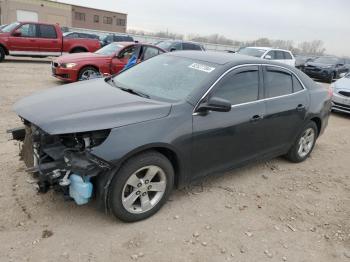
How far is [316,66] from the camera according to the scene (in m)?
19.7

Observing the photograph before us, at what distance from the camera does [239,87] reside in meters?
4.17

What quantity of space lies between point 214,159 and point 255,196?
2.78 feet

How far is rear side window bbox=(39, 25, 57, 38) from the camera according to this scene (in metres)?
15.5

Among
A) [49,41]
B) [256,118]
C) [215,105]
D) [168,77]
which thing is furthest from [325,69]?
[215,105]

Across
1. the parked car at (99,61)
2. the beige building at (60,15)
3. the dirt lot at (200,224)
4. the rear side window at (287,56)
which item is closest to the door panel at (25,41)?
the parked car at (99,61)

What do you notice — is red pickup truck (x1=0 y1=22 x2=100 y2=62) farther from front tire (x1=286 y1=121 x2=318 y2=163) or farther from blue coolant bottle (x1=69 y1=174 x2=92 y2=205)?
blue coolant bottle (x1=69 y1=174 x2=92 y2=205)

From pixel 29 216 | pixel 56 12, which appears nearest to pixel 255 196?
pixel 29 216

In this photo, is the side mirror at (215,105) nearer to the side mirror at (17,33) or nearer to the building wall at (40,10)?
the side mirror at (17,33)

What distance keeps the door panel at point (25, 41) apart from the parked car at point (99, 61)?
17.2ft

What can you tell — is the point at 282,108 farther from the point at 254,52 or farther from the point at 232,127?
the point at 254,52

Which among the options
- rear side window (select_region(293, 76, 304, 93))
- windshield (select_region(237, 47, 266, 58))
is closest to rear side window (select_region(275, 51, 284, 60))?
windshield (select_region(237, 47, 266, 58))

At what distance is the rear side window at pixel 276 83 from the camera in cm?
456

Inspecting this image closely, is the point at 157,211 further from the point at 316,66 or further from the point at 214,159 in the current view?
the point at 316,66

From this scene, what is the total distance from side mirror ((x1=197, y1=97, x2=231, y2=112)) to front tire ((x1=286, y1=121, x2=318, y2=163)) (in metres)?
2.21
